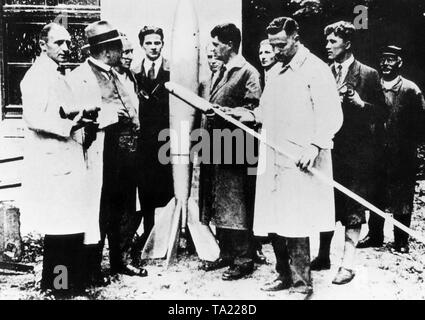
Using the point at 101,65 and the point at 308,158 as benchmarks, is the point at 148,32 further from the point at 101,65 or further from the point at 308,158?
the point at 308,158

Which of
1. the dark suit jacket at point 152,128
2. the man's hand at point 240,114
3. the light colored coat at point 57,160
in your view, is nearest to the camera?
the light colored coat at point 57,160

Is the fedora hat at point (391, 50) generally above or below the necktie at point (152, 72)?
above

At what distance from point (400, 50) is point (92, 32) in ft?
9.79

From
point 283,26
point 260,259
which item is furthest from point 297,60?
point 260,259

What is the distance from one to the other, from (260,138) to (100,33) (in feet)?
5.89

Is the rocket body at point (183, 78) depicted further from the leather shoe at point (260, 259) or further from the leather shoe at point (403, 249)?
the leather shoe at point (403, 249)

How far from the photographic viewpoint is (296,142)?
5.06 meters

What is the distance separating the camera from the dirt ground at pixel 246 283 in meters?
5.12

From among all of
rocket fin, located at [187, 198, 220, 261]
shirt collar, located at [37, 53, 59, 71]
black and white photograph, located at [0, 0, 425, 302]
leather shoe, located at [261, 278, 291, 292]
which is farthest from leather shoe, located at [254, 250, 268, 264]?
shirt collar, located at [37, 53, 59, 71]

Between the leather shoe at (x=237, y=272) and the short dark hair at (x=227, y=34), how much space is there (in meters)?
2.07

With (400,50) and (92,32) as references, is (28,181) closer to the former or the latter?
(92,32)

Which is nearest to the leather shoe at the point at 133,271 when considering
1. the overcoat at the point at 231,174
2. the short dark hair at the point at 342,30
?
the overcoat at the point at 231,174

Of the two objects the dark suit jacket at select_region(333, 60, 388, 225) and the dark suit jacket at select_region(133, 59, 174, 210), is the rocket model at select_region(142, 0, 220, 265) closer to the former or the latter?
the dark suit jacket at select_region(133, 59, 174, 210)

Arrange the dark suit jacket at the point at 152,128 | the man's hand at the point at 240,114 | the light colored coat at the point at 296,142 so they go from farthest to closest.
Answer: the dark suit jacket at the point at 152,128 < the man's hand at the point at 240,114 < the light colored coat at the point at 296,142
